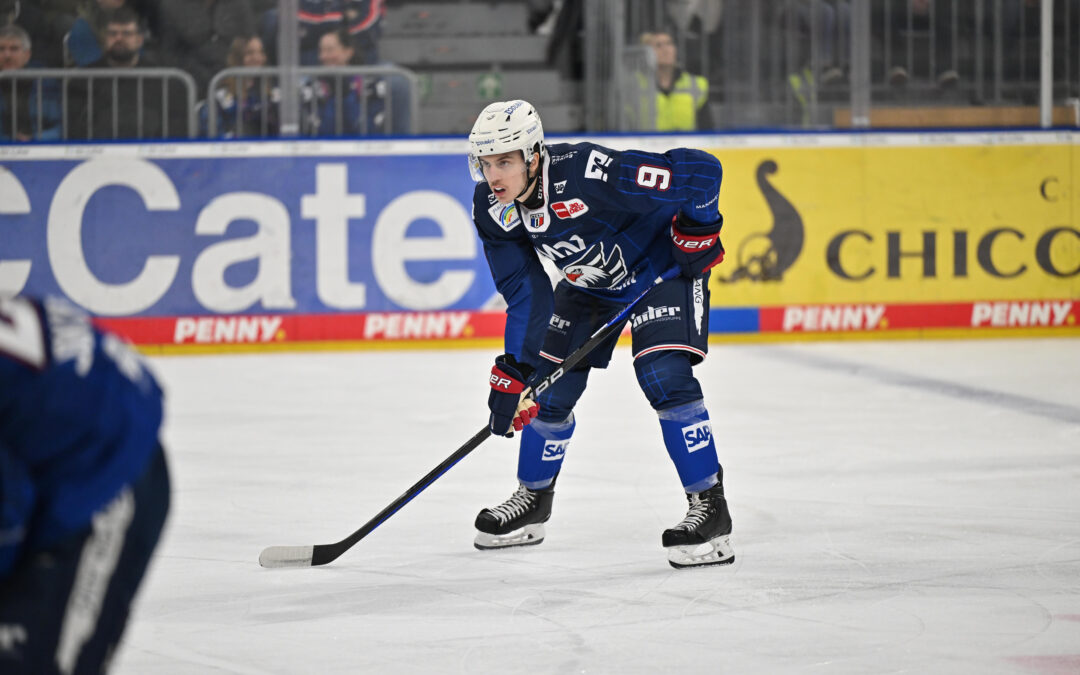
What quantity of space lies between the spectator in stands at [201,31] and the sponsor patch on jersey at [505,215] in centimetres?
477

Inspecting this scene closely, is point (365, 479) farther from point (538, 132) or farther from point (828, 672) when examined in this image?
point (828, 672)

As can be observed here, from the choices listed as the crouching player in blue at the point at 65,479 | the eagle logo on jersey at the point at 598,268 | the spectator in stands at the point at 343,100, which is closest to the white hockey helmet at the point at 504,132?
the eagle logo on jersey at the point at 598,268

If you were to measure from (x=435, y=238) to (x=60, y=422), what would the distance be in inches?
256

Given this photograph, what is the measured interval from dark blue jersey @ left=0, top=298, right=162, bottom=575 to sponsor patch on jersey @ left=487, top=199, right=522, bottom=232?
2.17 m

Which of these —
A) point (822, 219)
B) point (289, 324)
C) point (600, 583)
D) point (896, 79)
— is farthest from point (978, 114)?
point (600, 583)

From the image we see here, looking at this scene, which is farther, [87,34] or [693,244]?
[87,34]

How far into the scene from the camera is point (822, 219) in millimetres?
8156

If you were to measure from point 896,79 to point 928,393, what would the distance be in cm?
275

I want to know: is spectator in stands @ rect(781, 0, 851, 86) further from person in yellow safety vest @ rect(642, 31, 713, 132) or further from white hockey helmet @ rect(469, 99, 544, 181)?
white hockey helmet @ rect(469, 99, 544, 181)

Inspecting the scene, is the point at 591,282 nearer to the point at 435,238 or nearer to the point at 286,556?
the point at 286,556

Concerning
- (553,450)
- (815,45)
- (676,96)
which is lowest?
(553,450)

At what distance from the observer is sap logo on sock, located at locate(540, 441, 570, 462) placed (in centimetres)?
375

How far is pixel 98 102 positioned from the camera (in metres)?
7.86

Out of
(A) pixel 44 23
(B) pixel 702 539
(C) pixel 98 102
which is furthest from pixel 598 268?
(A) pixel 44 23
